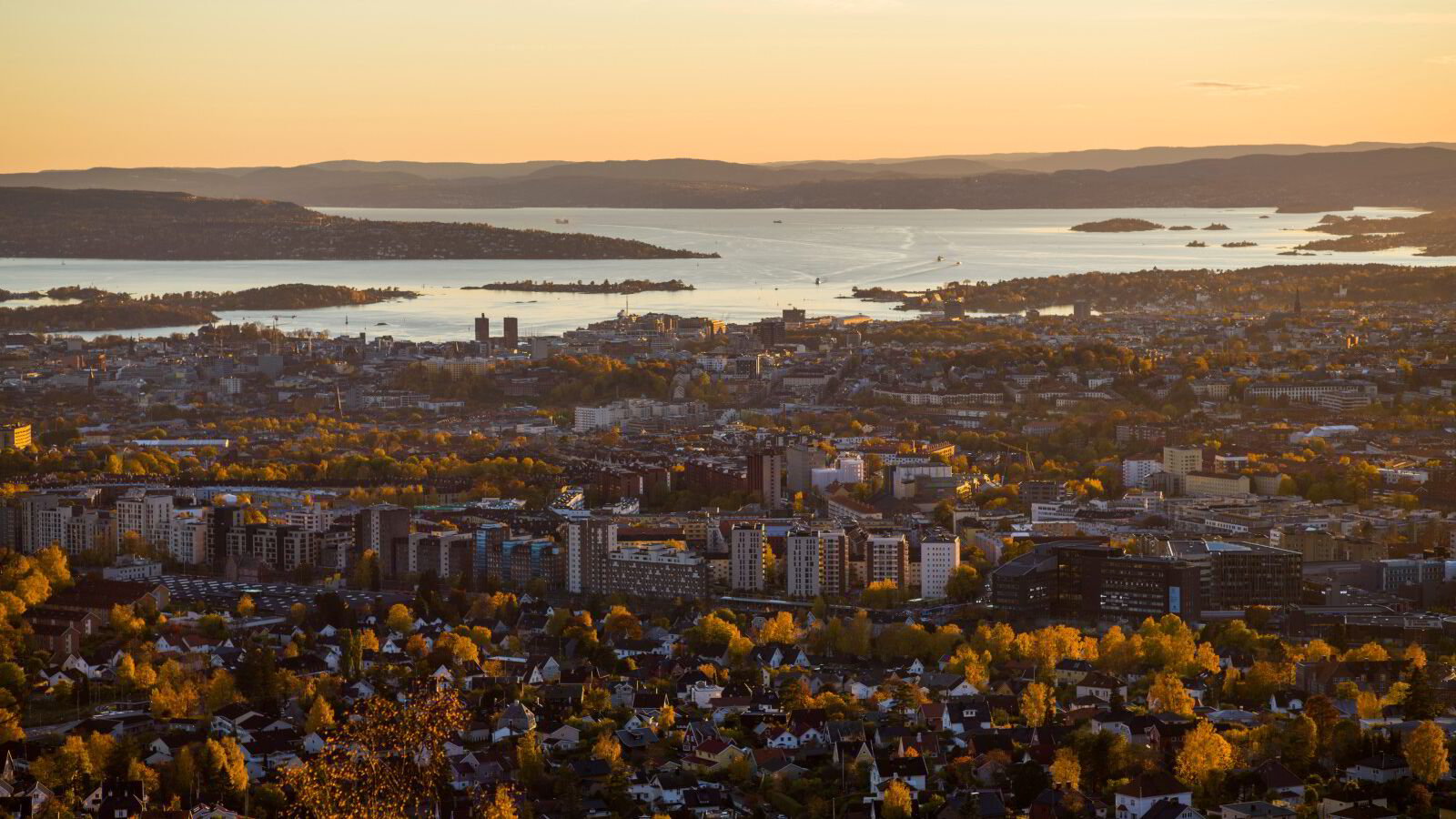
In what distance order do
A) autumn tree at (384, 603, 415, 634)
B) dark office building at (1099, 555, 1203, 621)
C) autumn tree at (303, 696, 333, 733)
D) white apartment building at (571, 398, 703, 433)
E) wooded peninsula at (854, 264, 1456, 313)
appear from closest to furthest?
autumn tree at (303, 696, 333, 733) < autumn tree at (384, 603, 415, 634) < dark office building at (1099, 555, 1203, 621) < white apartment building at (571, 398, 703, 433) < wooded peninsula at (854, 264, 1456, 313)

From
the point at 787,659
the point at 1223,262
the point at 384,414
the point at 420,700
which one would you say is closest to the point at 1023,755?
the point at 787,659

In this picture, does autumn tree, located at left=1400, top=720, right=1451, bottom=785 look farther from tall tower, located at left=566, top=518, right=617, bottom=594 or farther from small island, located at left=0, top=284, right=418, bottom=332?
small island, located at left=0, top=284, right=418, bottom=332

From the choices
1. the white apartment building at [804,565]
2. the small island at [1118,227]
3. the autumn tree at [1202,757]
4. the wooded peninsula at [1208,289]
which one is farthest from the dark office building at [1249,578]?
the small island at [1118,227]

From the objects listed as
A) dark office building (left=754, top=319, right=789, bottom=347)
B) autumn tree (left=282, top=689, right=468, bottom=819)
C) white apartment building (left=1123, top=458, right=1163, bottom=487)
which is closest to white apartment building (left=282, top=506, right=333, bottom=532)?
white apartment building (left=1123, top=458, right=1163, bottom=487)

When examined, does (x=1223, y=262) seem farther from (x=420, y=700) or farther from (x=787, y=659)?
(x=420, y=700)

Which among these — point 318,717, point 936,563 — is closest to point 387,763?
point 318,717

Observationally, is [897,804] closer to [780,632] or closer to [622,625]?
[780,632]

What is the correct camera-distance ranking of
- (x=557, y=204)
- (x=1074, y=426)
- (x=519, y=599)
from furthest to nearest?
1. (x=557, y=204)
2. (x=1074, y=426)
3. (x=519, y=599)

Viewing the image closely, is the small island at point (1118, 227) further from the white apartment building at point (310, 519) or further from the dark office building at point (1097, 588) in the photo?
the dark office building at point (1097, 588)
